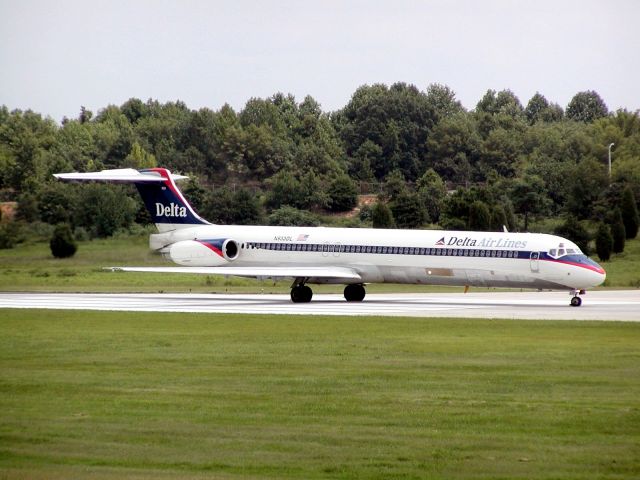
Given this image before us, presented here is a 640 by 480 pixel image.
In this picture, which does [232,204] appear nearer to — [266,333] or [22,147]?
[22,147]

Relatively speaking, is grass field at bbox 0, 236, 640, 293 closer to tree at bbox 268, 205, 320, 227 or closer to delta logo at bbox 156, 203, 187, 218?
delta logo at bbox 156, 203, 187, 218

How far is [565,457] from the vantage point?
1448cm

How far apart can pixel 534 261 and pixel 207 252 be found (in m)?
12.6

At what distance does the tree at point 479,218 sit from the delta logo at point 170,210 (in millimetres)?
21025

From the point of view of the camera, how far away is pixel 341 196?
8644 centimetres

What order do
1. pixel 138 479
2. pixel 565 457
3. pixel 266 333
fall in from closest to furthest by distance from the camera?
1. pixel 138 479
2. pixel 565 457
3. pixel 266 333

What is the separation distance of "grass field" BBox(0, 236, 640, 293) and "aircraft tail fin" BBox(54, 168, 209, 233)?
4.16 m

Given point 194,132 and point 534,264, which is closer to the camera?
point 534,264

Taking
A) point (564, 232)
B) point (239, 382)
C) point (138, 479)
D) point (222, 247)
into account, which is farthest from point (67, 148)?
point (138, 479)

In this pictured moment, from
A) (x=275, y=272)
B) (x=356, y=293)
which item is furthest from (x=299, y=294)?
(x=356, y=293)

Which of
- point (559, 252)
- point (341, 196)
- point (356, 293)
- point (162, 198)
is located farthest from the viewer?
point (341, 196)

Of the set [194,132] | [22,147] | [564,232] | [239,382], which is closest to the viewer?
[239,382]

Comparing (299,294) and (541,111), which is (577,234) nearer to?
(299,294)

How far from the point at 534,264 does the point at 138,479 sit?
88.5 feet
